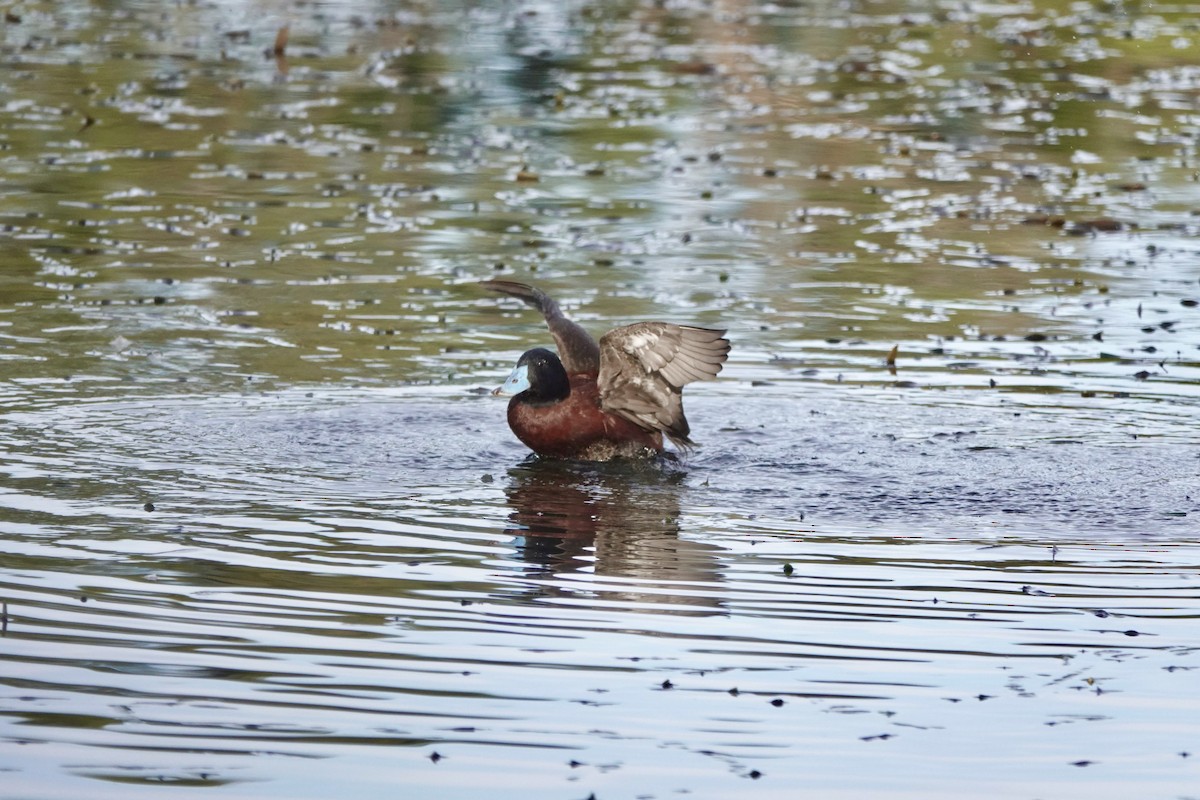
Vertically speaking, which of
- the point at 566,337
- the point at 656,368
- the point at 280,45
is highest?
the point at 280,45

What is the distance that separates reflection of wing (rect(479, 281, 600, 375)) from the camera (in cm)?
1049

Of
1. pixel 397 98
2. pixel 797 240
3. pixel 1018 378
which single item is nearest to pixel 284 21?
pixel 397 98

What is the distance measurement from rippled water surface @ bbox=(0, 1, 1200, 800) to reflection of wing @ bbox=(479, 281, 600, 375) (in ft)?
1.89

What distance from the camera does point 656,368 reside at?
999 cm

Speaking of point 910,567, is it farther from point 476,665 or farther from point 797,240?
point 797,240

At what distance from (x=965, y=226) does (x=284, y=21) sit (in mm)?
15992

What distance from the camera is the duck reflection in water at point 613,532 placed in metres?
7.66

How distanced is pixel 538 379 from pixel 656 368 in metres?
0.60

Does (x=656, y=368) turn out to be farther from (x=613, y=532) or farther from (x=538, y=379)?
(x=613, y=532)

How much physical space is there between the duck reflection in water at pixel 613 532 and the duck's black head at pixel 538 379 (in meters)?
0.36

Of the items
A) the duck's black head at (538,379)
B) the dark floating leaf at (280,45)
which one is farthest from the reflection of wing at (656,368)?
the dark floating leaf at (280,45)


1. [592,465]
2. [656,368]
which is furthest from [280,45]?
[656,368]

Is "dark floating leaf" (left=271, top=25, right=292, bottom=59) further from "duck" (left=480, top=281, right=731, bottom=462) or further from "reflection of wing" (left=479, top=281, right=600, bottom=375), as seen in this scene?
"duck" (left=480, top=281, right=731, bottom=462)

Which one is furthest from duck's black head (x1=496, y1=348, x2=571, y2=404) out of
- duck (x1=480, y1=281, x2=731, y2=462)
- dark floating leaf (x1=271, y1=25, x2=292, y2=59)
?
dark floating leaf (x1=271, y1=25, x2=292, y2=59)
